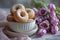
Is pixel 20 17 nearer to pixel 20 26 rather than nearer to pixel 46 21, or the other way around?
pixel 20 26

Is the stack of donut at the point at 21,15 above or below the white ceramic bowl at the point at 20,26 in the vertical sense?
above

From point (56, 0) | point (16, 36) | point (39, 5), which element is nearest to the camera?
point (16, 36)

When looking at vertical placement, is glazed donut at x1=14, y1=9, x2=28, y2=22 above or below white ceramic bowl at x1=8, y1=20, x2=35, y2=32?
above

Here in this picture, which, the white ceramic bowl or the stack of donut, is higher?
the stack of donut

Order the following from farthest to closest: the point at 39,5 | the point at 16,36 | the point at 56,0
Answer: the point at 56,0 → the point at 39,5 → the point at 16,36

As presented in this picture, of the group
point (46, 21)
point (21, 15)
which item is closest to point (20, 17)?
point (21, 15)

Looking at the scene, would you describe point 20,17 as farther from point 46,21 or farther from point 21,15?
point 46,21

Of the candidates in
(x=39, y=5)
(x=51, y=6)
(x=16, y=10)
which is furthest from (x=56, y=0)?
(x=16, y=10)

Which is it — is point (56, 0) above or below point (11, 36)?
above

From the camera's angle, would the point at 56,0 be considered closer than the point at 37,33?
No

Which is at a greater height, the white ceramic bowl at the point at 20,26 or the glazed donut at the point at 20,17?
the glazed donut at the point at 20,17

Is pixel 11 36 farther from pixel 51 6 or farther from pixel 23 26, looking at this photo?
pixel 51 6
